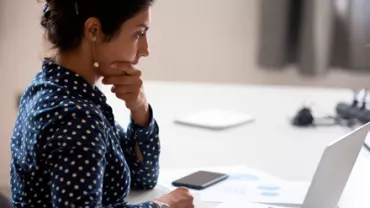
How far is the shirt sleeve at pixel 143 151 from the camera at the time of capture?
1552 millimetres

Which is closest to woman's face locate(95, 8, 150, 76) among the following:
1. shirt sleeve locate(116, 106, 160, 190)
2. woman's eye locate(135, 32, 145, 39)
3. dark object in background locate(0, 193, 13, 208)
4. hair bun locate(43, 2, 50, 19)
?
woman's eye locate(135, 32, 145, 39)

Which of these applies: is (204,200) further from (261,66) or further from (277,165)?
(261,66)

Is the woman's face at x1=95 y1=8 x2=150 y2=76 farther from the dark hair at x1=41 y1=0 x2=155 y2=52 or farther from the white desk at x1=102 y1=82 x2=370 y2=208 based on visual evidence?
the white desk at x1=102 y1=82 x2=370 y2=208

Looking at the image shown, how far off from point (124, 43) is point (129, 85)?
0.21m

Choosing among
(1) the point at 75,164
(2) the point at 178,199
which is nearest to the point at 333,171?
(2) the point at 178,199

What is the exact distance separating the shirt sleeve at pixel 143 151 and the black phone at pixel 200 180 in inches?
3.1

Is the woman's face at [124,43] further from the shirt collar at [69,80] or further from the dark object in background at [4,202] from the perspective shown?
the dark object in background at [4,202]

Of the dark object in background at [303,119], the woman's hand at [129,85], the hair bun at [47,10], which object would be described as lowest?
the dark object in background at [303,119]

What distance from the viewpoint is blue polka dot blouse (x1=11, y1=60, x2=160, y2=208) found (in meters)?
1.08

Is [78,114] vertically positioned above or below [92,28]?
below

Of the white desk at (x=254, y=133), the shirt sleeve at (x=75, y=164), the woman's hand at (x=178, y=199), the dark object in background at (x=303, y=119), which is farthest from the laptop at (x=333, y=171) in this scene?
the dark object in background at (x=303, y=119)

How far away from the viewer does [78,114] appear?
1146 millimetres

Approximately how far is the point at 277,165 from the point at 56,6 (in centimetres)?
86

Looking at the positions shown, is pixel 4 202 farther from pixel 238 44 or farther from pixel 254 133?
pixel 238 44
